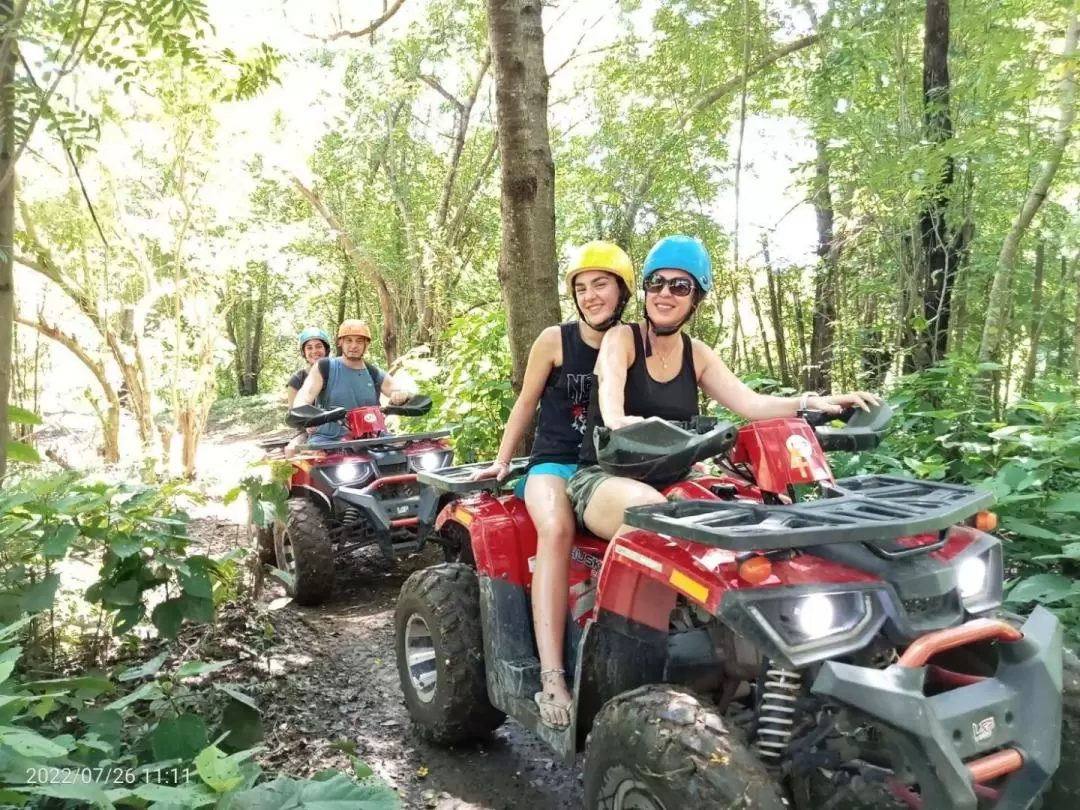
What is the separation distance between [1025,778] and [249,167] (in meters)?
12.8

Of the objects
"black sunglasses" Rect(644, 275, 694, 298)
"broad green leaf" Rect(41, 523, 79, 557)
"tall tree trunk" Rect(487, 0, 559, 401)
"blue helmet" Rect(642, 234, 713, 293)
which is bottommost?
"broad green leaf" Rect(41, 523, 79, 557)

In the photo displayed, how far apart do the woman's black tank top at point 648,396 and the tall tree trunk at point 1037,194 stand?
12.0ft

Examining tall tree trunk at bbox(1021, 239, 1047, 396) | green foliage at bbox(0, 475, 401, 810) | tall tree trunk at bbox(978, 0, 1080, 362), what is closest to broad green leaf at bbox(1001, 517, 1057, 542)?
tall tree trunk at bbox(978, 0, 1080, 362)

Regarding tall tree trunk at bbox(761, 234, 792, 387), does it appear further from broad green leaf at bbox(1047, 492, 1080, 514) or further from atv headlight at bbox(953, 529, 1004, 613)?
atv headlight at bbox(953, 529, 1004, 613)

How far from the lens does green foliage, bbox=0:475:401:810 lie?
2043 millimetres

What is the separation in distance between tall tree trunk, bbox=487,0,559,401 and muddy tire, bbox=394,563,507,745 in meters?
2.09

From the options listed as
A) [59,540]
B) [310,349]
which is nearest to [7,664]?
[59,540]

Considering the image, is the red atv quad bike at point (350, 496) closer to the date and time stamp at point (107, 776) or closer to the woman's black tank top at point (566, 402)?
the woman's black tank top at point (566, 402)

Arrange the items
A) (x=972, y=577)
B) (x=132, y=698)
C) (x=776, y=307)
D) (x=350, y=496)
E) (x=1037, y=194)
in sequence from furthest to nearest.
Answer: (x=776, y=307) < (x=350, y=496) < (x=1037, y=194) < (x=132, y=698) < (x=972, y=577)

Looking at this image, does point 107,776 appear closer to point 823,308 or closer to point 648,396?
point 648,396

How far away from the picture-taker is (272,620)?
5164 mm

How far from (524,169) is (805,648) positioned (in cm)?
385

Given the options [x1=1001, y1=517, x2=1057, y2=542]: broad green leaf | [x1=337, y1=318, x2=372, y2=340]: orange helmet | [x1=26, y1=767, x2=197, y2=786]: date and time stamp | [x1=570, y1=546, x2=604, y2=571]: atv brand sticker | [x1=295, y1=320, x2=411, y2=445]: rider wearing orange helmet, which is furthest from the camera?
[x1=337, y1=318, x2=372, y2=340]: orange helmet

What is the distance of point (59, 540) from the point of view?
9.58 ft
